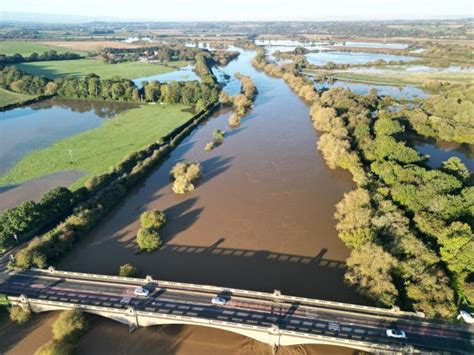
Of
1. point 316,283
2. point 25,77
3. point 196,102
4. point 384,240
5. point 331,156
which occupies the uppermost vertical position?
point 25,77

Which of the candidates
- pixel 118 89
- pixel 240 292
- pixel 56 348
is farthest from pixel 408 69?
pixel 56 348

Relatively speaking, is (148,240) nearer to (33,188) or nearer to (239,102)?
(33,188)

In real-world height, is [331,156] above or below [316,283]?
above

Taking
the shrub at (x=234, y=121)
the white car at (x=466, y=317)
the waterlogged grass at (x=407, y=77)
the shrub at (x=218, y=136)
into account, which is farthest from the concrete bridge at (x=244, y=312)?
the waterlogged grass at (x=407, y=77)

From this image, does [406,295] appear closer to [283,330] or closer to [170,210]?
[283,330]

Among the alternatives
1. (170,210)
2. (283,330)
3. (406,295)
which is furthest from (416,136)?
(283,330)

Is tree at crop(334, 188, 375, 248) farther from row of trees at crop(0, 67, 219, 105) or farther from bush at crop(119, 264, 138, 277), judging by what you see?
row of trees at crop(0, 67, 219, 105)

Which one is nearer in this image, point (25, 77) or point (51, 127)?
point (51, 127)

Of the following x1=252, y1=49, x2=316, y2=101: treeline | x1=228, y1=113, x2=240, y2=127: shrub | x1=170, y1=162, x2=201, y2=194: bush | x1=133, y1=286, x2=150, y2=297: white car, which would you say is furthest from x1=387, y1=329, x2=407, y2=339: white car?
x1=252, y1=49, x2=316, y2=101: treeline
